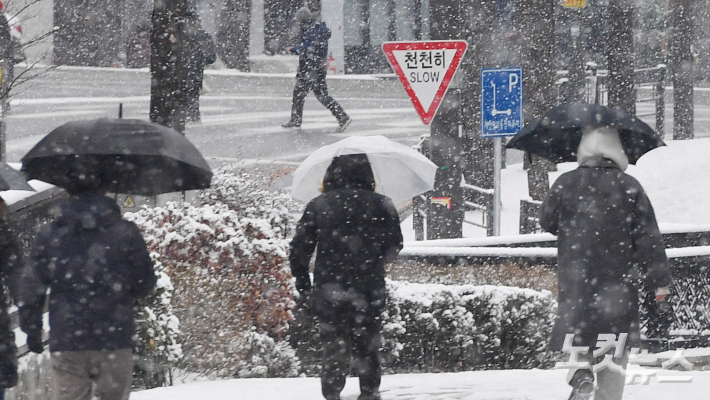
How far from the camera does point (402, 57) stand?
35.5 feet

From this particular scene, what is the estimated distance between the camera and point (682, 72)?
21.8m

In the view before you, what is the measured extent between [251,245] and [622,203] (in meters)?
3.20

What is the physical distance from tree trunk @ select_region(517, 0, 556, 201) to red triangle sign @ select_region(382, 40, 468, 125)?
14.8ft

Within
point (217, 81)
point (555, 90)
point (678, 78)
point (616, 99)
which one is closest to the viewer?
point (555, 90)

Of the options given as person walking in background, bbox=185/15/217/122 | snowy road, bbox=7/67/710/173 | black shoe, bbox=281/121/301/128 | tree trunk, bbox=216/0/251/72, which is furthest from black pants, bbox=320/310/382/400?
tree trunk, bbox=216/0/251/72

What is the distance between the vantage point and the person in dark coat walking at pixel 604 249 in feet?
18.0

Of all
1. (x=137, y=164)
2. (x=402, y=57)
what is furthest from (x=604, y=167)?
(x=402, y=57)

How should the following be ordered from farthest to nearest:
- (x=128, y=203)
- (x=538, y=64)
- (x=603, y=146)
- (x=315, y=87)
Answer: (x=315, y=87)
(x=538, y=64)
(x=128, y=203)
(x=603, y=146)

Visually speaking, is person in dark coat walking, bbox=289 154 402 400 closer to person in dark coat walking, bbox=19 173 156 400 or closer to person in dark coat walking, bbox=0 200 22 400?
person in dark coat walking, bbox=19 173 156 400

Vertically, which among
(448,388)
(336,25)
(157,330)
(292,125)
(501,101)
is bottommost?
(448,388)

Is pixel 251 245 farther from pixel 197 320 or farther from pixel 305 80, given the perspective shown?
pixel 305 80

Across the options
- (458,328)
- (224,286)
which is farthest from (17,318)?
(458,328)

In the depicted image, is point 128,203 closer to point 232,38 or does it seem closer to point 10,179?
point 10,179

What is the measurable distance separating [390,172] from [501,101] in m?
4.83
